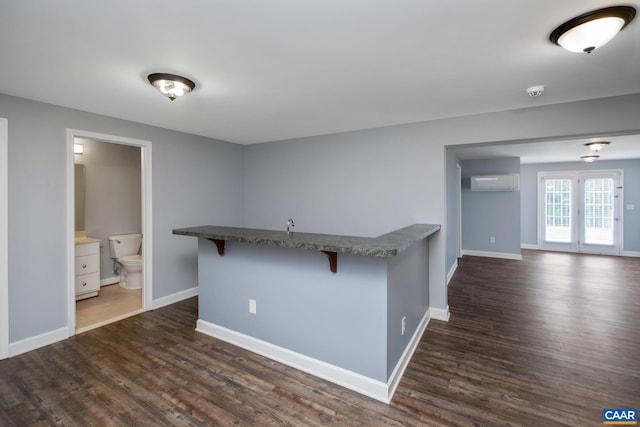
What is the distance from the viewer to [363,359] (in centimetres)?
215

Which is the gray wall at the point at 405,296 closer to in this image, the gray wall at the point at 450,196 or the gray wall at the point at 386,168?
the gray wall at the point at 386,168

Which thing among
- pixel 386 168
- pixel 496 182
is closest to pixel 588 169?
pixel 496 182

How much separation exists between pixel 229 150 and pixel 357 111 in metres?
2.45

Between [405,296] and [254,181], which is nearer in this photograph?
[405,296]

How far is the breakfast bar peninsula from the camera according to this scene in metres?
2.08

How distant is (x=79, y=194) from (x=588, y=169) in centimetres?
1042

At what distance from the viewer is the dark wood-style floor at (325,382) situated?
1.89m

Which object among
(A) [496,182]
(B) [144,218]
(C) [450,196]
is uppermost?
(A) [496,182]

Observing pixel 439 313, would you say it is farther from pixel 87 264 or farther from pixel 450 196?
pixel 87 264

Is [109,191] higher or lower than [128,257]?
higher

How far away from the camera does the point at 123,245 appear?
4.59 m

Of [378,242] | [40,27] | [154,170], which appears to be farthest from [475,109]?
[154,170]

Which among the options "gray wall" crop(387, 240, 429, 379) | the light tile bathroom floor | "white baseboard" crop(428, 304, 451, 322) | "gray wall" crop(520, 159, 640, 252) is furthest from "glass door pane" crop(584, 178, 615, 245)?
the light tile bathroom floor

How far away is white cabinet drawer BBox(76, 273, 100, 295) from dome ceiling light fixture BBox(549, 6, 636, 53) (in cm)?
542
